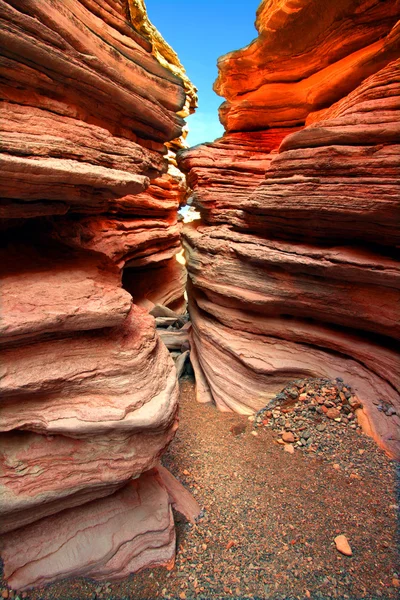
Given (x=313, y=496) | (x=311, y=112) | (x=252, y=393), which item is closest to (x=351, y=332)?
(x=252, y=393)

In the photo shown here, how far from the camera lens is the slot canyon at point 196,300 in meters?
3.11

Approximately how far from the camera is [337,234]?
552 centimetres

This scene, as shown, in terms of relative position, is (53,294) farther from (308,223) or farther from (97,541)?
(308,223)

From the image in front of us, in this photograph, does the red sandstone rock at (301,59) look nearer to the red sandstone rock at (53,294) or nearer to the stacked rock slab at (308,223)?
the stacked rock slab at (308,223)

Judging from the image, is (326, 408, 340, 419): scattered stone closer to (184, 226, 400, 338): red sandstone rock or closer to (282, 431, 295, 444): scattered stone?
(282, 431, 295, 444): scattered stone

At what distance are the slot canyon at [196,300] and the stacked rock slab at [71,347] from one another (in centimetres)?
2

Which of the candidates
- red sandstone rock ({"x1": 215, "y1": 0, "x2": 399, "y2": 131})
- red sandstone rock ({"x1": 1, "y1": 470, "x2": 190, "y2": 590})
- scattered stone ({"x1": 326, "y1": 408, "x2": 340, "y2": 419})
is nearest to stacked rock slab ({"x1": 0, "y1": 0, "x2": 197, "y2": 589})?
red sandstone rock ({"x1": 1, "y1": 470, "x2": 190, "y2": 590})

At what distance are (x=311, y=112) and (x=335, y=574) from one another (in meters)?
8.84

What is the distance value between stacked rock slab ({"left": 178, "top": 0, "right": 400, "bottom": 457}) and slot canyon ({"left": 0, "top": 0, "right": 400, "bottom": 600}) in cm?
4

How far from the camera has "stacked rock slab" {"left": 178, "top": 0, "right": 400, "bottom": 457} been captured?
195 inches

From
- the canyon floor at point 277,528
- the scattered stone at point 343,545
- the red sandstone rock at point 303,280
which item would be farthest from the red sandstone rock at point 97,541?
the red sandstone rock at point 303,280

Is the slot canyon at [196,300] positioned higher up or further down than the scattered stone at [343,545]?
higher up

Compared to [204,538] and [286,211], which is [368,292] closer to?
[286,211]

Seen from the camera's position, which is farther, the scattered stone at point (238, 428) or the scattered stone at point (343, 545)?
the scattered stone at point (238, 428)
